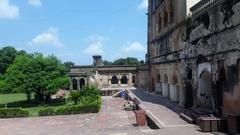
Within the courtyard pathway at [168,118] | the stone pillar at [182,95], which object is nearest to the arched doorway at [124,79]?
the courtyard pathway at [168,118]

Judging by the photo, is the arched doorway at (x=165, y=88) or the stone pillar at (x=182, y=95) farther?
the arched doorway at (x=165, y=88)

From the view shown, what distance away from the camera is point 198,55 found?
61.1 feet

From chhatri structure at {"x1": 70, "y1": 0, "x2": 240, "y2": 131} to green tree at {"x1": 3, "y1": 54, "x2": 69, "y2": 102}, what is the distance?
8399 millimetres

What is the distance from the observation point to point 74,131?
60.7ft

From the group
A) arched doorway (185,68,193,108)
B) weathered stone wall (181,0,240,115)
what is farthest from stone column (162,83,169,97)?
weathered stone wall (181,0,240,115)

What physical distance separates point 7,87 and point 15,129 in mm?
13485

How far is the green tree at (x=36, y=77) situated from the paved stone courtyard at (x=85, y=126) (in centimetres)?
839

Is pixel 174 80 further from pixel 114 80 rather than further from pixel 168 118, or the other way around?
pixel 114 80

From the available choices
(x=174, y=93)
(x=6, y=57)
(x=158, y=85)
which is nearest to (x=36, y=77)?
(x=158, y=85)

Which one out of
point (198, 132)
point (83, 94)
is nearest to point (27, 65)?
point (83, 94)

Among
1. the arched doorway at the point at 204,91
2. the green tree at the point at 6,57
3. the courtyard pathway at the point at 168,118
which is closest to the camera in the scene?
the courtyard pathway at the point at 168,118

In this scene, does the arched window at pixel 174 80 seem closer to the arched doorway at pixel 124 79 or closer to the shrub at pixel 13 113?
the shrub at pixel 13 113

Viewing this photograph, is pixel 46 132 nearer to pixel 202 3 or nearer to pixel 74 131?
pixel 74 131

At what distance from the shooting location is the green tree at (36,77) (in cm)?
3231
